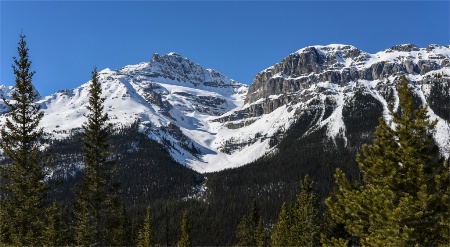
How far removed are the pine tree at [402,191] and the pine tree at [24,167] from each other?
2027 cm

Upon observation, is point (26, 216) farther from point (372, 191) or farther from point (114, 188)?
point (372, 191)

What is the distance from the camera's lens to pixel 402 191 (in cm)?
1565

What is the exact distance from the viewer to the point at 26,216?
26.6m

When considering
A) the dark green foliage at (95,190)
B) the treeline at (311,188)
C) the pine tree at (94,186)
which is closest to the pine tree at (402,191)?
the treeline at (311,188)

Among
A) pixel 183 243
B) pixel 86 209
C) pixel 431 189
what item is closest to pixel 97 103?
pixel 86 209

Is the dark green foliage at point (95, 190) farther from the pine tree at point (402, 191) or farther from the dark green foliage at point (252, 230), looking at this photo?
the dark green foliage at point (252, 230)

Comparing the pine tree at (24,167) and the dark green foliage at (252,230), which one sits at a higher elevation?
the pine tree at (24,167)

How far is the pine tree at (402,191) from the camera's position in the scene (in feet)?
48.3

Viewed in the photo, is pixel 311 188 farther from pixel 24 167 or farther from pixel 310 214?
pixel 24 167

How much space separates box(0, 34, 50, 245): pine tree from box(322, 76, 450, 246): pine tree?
20.3 metres

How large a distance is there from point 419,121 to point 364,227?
5.14 m

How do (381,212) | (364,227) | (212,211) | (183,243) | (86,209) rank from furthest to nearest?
(212,211)
(183,243)
(86,209)
(364,227)
(381,212)

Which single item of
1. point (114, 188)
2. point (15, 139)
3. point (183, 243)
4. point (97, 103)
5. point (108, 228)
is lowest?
point (183, 243)

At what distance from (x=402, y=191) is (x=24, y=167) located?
24.2 meters
